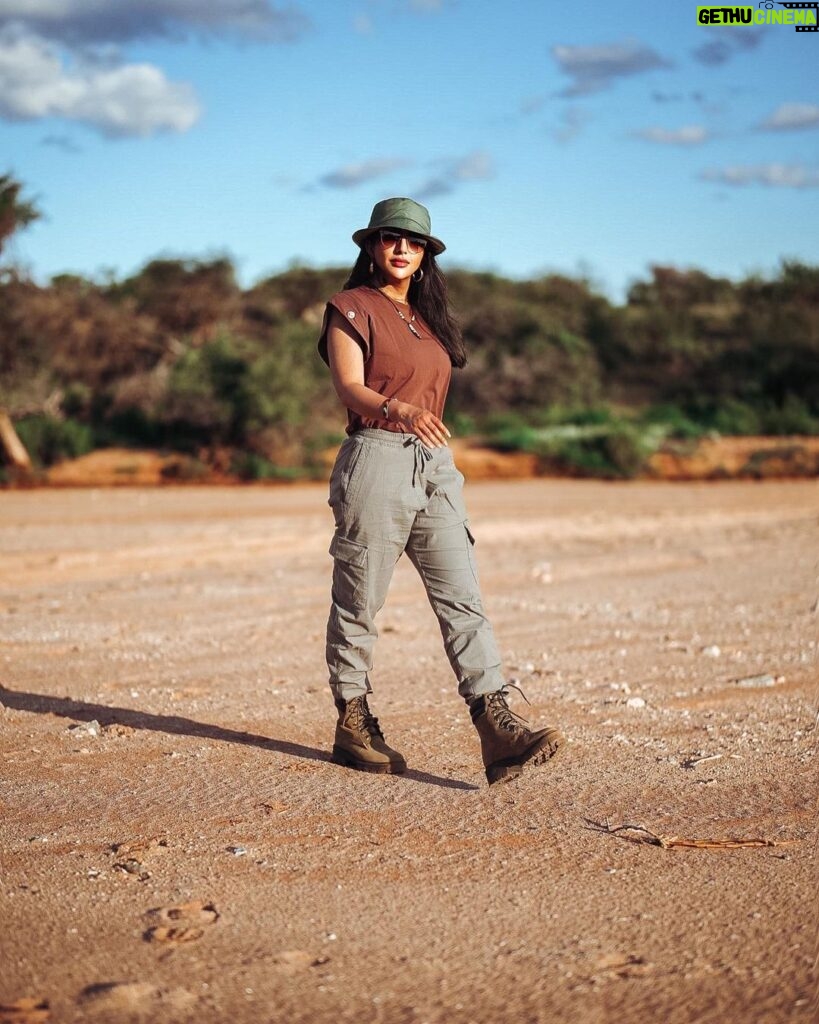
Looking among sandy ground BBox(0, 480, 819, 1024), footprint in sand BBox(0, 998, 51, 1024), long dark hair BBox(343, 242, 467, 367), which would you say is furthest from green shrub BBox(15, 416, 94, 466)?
footprint in sand BBox(0, 998, 51, 1024)

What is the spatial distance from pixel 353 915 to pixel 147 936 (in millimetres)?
538

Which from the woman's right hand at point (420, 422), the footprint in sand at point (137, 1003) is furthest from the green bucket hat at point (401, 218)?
the footprint in sand at point (137, 1003)

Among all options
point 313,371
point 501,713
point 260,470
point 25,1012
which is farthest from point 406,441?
point 313,371

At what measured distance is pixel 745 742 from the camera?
5062 mm

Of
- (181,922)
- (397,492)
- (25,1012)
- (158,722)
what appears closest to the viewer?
(25,1012)

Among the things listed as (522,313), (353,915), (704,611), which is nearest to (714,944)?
(353,915)

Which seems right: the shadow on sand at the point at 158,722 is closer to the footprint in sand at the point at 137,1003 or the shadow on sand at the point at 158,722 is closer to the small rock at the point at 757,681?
the footprint in sand at the point at 137,1003

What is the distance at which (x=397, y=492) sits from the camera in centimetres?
441

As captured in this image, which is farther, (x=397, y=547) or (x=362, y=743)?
(x=362, y=743)

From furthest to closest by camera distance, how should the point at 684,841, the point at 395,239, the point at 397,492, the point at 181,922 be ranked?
1. the point at 395,239
2. the point at 397,492
3. the point at 684,841
4. the point at 181,922

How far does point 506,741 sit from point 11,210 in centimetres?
1923

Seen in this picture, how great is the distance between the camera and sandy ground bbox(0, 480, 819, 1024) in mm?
2930

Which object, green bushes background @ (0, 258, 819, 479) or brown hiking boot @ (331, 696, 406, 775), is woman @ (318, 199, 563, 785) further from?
green bushes background @ (0, 258, 819, 479)

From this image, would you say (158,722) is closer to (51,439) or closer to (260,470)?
(260,470)
